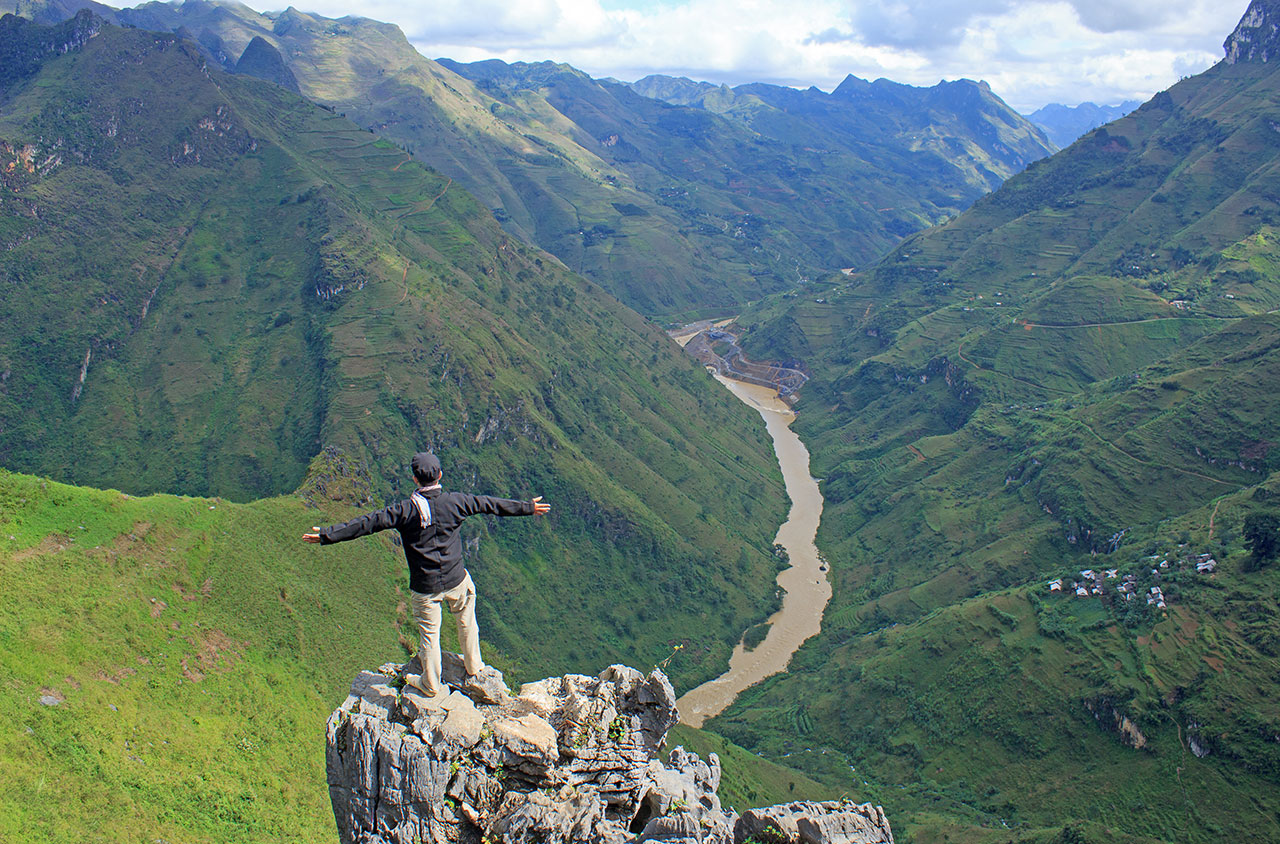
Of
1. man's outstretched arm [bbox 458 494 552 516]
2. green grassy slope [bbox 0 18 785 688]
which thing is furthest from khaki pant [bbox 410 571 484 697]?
green grassy slope [bbox 0 18 785 688]

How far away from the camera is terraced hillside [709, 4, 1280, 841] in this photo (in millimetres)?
67875

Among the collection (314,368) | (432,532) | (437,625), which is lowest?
(437,625)

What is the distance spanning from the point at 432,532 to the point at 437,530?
135 millimetres

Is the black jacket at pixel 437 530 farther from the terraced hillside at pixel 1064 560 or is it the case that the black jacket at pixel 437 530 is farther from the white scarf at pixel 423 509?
the terraced hillside at pixel 1064 560

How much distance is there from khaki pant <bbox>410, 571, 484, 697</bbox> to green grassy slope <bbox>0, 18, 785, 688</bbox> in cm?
5836

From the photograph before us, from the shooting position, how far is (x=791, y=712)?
302 ft

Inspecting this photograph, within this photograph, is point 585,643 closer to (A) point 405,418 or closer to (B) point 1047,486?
(A) point 405,418

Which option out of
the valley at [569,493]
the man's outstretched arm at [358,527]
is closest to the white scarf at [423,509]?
the man's outstretched arm at [358,527]

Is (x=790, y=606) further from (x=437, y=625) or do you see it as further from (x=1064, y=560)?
(x=437, y=625)

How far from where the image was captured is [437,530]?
1903 cm

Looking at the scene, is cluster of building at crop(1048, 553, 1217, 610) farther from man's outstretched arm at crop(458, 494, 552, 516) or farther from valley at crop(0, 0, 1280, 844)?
man's outstretched arm at crop(458, 494, 552, 516)

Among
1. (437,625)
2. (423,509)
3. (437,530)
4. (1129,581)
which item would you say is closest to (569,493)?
(1129,581)

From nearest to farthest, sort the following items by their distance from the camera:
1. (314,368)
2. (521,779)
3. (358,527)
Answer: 1. (358,527)
2. (521,779)
3. (314,368)

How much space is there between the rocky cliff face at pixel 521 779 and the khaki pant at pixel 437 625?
0.71 metres
